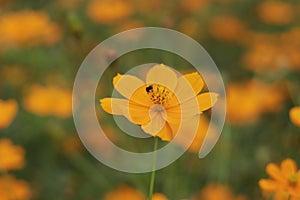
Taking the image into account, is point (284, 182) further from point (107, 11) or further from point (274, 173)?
point (107, 11)

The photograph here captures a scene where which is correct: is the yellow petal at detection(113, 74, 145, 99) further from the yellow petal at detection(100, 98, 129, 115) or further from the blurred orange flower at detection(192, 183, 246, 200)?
the blurred orange flower at detection(192, 183, 246, 200)

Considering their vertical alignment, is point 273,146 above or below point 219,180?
above

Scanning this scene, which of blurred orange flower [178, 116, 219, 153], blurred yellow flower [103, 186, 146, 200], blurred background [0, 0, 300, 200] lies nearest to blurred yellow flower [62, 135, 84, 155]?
blurred background [0, 0, 300, 200]

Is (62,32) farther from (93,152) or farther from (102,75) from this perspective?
(93,152)

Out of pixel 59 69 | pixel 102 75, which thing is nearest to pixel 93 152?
pixel 102 75

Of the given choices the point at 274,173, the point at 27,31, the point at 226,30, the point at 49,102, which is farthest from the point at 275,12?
the point at 274,173
